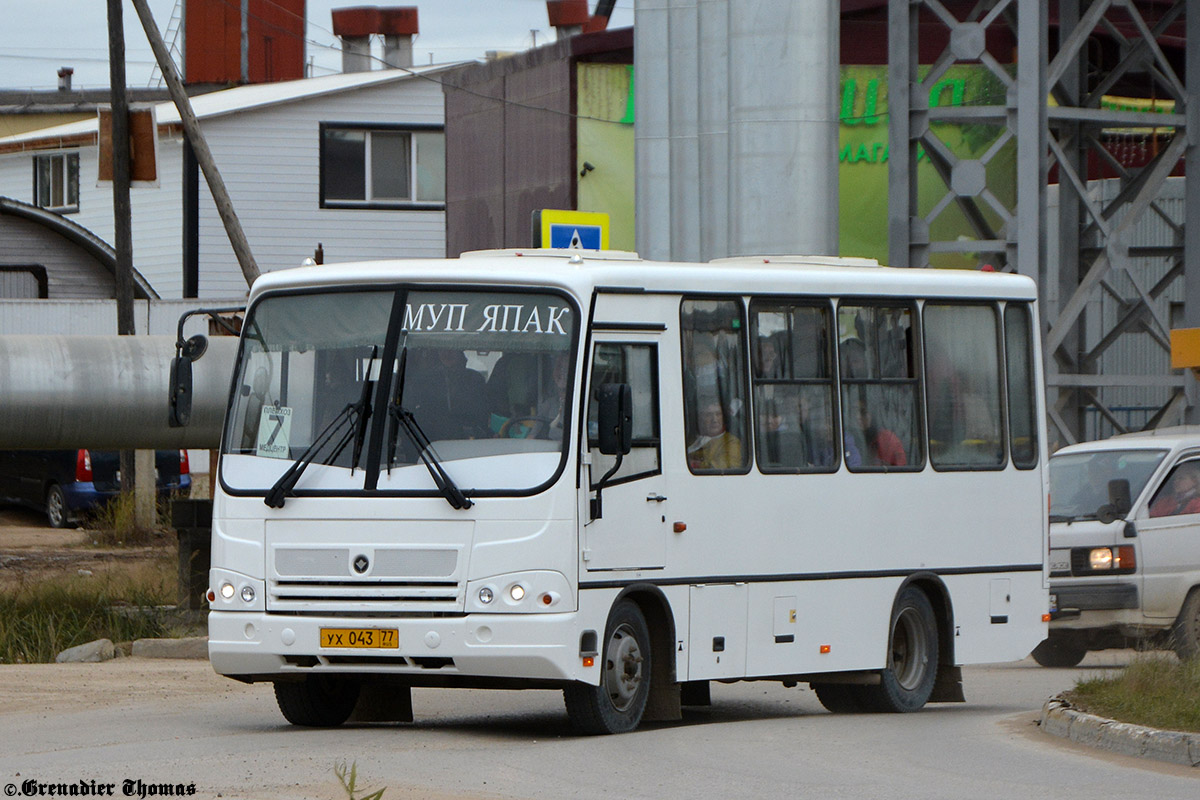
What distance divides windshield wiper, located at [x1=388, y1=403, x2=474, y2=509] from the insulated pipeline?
Answer: 733 cm

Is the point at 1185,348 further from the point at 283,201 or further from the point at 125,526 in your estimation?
the point at 283,201

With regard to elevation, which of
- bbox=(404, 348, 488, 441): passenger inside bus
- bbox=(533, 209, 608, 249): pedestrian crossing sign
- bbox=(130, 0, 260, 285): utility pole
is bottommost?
bbox=(404, 348, 488, 441): passenger inside bus

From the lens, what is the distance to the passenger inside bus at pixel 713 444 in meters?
12.3

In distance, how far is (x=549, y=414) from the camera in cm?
1146

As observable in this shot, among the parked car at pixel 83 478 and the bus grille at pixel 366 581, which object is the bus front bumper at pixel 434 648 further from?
the parked car at pixel 83 478

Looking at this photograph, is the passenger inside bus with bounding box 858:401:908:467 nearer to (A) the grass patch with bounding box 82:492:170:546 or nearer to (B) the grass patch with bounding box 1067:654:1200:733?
(B) the grass patch with bounding box 1067:654:1200:733

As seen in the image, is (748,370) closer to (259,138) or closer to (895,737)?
Result: (895,737)

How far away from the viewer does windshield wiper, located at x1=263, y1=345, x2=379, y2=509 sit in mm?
11656

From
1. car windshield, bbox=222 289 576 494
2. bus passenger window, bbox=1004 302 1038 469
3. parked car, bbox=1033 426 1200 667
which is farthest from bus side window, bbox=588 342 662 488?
parked car, bbox=1033 426 1200 667

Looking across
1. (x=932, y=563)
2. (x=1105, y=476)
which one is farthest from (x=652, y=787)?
(x=1105, y=476)

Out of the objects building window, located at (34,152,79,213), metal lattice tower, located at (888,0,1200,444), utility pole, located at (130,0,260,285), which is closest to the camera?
metal lattice tower, located at (888,0,1200,444)

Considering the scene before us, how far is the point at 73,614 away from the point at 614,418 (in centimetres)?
987

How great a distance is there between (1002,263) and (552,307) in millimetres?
10114

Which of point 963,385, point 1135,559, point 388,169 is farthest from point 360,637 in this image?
point 388,169
